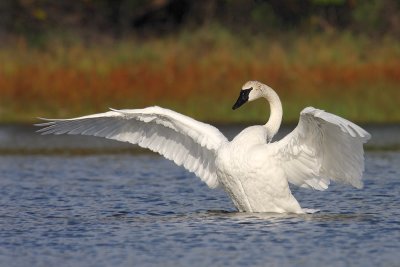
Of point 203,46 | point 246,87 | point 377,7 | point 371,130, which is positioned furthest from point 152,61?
point 246,87

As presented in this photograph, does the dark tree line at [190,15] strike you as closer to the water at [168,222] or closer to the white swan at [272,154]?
the water at [168,222]

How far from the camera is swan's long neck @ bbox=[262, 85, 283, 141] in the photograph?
35.5 ft

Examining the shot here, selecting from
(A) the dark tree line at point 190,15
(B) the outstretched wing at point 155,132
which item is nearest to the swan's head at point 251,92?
(B) the outstretched wing at point 155,132

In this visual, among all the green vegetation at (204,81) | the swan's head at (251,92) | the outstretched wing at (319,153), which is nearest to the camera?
the outstretched wing at (319,153)

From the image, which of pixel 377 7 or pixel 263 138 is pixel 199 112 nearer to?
pixel 377 7

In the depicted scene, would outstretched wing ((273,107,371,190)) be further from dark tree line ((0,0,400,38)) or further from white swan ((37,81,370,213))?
dark tree line ((0,0,400,38))

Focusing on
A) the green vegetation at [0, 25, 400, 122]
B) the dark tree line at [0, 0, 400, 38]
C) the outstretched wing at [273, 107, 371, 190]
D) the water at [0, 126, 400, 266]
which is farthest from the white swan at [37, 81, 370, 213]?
the dark tree line at [0, 0, 400, 38]

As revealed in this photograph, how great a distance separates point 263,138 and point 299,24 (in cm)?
1533

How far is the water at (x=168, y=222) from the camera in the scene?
29.2 feet

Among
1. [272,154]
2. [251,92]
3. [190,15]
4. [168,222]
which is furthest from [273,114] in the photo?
[190,15]

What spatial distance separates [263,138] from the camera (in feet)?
34.1

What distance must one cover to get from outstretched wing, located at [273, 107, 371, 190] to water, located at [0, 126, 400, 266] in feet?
1.15

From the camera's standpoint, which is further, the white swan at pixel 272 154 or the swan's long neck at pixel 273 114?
the swan's long neck at pixel 273 114

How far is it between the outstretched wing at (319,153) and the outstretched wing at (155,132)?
104 cm
